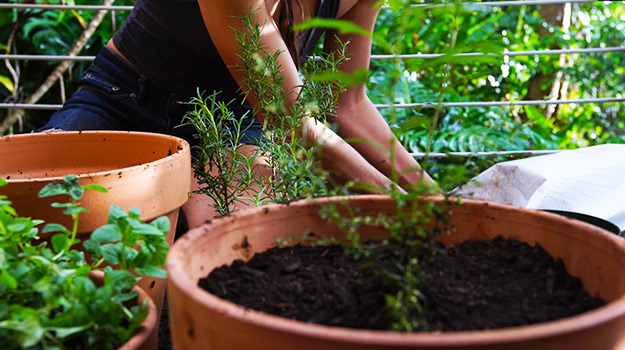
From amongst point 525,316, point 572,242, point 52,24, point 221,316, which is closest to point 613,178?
point 572,242

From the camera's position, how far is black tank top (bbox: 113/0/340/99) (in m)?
1.64

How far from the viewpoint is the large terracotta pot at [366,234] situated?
1.58ft

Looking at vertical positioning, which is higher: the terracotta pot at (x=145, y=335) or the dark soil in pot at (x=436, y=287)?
the dark soil in pot at (x=436, y=287)

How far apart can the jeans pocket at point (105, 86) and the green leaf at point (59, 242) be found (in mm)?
958

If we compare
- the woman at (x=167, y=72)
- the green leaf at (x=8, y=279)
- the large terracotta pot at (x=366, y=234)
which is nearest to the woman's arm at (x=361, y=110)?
the woman at (x=167, y=72)

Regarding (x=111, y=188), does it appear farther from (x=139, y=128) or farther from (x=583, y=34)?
(x=583, y=34)

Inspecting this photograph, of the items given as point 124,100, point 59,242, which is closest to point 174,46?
point 124,100

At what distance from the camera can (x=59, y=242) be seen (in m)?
0.81

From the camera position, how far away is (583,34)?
14.3 feet

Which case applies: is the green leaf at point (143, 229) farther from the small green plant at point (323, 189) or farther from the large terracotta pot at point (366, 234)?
the small green plant at point (323, 189)

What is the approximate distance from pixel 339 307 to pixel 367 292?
0.11 feet

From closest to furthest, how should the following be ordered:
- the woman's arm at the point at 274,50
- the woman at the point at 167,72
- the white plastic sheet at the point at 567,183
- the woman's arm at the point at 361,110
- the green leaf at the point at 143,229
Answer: the green leaf at the point at 143,229 < the woman's arm at the point at 274,50 < the white plastic sheet at the point at 567,183 < the woman at the point at 167,72 < the woman's arm at the point at 361,110

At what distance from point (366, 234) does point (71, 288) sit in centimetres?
40

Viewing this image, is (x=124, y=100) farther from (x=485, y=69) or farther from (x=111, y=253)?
(x=485, y=69)
